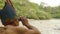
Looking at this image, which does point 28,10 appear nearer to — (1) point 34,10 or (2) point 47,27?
(1) point 34,10

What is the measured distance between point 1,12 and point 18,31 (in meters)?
0.28

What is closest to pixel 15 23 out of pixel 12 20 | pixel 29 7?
pixel 12 20

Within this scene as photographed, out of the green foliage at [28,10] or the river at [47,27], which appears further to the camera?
the green foliage at [28,10]

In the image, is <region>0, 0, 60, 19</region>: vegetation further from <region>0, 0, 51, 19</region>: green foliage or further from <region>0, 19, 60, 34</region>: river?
<region>0, 19, 60, 34</region>: river

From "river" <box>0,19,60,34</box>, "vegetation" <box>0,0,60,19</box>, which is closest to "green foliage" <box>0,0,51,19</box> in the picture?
"vegetation" <box>0,0,60,19</box>

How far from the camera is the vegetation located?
15.3 m

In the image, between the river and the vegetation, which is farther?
the vegetation

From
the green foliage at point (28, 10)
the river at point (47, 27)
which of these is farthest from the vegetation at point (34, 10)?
the river at point (47, 27)

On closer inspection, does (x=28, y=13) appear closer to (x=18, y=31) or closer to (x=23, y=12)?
(x=23, y=12)

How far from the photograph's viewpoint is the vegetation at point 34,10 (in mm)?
15328

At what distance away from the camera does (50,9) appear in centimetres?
1822

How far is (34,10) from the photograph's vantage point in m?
16.7

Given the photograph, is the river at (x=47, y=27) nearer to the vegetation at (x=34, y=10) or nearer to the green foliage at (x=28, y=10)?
the vegetation at (x=34, y=10)

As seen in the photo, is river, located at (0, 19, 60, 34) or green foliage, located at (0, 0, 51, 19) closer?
river, located at (0, 19, 60, 34)
